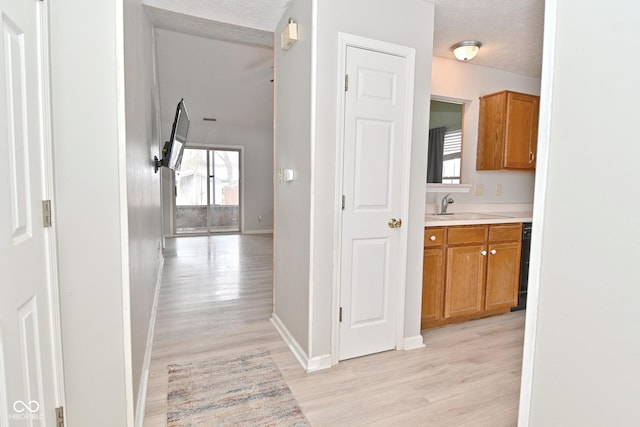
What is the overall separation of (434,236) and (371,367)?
3.65 ft

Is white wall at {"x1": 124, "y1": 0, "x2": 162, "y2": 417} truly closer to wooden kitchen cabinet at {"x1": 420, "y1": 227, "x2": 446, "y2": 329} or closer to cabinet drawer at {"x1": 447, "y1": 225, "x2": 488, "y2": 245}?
wooden kitchen cabinet at {"x1": 420, "y1": 227, "x2": 446, "y2": 329}

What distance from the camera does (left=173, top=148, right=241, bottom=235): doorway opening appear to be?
753 cm

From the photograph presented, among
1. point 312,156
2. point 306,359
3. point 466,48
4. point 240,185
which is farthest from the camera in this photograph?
point 240,185

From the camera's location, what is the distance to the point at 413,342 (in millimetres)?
2379

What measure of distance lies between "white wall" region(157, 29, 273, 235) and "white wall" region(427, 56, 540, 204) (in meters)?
2.01

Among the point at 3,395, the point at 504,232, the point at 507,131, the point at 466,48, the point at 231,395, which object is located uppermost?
the point at 466,48

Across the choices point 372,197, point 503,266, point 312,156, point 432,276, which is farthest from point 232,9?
point 503,266

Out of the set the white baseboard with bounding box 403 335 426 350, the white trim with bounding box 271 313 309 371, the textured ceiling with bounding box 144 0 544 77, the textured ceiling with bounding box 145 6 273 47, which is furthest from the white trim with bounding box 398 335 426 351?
the textured ceiling with bounding box 145 6 273 47

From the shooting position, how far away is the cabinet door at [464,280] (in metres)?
2.65

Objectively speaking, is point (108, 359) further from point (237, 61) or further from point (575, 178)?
point (237, 61)

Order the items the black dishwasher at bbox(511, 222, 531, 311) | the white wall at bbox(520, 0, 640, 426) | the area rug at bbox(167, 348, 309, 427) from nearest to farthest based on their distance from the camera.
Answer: the white wall at bbox(520, 0, 640, 426), the area rug at bbox(167, 348, 309, 427), the black dishwasher at bbox(511, 222, 531, 311)

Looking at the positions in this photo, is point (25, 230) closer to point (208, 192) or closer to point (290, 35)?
point (290, 35)

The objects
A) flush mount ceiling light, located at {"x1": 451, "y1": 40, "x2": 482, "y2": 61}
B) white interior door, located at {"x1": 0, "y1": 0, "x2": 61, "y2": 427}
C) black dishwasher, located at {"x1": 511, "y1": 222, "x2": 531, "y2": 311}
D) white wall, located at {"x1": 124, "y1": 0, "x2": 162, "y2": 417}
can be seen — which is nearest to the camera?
white interior door, located at {"x1": 0, "y1": 0, "x2": 61, "y2": 427}

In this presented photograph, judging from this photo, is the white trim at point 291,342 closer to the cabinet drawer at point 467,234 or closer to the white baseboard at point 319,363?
the white baseboard at point 319,363
